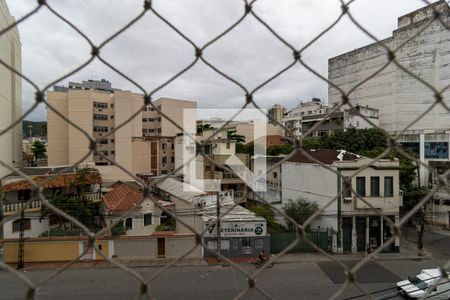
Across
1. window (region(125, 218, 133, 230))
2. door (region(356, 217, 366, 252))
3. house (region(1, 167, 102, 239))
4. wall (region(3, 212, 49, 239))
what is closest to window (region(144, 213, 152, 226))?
window (region(125, 218, 133, 230))

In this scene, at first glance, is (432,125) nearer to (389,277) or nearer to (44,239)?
(389,277)

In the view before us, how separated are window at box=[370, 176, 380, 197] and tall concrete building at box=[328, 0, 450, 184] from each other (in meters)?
3.21

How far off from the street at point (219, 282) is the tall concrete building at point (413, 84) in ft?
11.3

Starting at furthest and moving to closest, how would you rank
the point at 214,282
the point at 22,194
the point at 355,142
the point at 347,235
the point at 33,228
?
the point at 355,142 → the point at 22,194 → the point at 347,235 → the point at 33,228 → the point at 214,282

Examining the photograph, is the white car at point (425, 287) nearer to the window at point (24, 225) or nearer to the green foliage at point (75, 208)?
the green foliage at point (75, 208)

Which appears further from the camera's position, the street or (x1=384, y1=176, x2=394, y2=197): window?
(x1=384, y1=176, x2=394, y2=197): window

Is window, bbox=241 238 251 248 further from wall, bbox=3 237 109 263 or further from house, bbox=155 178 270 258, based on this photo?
wall, bbox=3 237 109 263

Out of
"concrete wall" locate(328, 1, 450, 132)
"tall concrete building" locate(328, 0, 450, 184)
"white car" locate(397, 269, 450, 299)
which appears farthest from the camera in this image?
"concrete wall" locate(328, 1, 450, 132)

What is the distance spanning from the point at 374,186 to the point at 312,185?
1058 millimetres

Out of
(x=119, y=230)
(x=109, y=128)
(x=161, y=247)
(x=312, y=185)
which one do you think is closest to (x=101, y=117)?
(x=109, y=128)

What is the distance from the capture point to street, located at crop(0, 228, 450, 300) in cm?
470

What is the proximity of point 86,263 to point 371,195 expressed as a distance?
17.0 feet

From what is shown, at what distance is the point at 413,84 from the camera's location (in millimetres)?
10922

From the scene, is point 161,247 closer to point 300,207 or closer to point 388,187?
point 300,207
